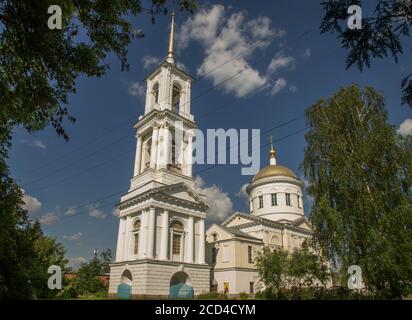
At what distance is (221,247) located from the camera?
39844mm

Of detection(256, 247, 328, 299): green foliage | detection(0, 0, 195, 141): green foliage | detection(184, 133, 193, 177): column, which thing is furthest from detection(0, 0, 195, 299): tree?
detection(184, 133, 193, 177): column

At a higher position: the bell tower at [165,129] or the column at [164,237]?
the bell tower at [165,129]

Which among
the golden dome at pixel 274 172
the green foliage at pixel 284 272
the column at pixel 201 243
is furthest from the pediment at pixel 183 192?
the golden dome at pixel 274 172

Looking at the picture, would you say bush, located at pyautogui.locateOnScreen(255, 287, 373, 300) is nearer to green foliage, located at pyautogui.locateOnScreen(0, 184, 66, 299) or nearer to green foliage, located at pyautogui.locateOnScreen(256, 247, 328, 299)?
green foliage, located at pyautogui.locateOnScreen(256, 247, 328, 299)

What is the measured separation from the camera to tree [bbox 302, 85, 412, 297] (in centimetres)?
1232

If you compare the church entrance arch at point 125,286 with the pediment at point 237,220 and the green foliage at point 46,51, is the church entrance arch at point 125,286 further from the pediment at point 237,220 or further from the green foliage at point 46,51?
the green foliage at point 46,51

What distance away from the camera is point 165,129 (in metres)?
35.1

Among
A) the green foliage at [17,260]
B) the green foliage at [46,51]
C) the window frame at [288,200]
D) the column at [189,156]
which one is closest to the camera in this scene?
the green foliage at [46,51]

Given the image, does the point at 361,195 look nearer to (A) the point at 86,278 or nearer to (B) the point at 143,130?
(B) the point at 143,130

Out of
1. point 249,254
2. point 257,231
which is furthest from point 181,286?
point 257,231

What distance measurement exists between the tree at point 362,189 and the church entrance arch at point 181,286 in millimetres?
18175

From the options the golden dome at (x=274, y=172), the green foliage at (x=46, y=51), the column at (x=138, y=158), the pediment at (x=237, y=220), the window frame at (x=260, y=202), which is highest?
the golden dome at (x=274, y=172)

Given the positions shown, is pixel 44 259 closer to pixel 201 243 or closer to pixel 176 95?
pixel 201 243

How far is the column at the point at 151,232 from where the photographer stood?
28609 millimetres
